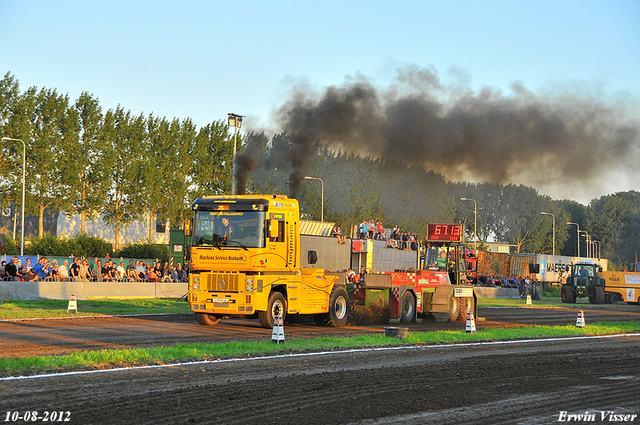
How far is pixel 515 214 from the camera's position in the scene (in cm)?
11388

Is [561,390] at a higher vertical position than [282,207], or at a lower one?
lower

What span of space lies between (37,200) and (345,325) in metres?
40.7

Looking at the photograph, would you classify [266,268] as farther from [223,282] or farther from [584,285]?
[584,285]

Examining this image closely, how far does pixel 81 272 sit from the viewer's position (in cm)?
3148

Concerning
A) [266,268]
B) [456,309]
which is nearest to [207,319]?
[266,268]

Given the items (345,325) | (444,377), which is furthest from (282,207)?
(444,377)

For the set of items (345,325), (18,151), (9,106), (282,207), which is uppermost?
(9,106)

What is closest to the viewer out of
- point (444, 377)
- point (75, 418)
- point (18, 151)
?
point (75, 418)

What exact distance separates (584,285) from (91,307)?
114ft

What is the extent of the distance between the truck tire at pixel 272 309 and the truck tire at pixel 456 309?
27.0 feet

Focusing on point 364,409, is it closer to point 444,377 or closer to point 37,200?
point 444,377

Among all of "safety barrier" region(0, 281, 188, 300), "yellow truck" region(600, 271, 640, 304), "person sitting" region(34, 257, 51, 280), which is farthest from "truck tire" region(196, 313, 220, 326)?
"yellow truck" region(600, 271, 640, 304)

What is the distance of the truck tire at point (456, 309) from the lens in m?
25.6

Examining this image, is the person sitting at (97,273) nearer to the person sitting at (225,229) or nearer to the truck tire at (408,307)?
the truck tire at (408,307)
